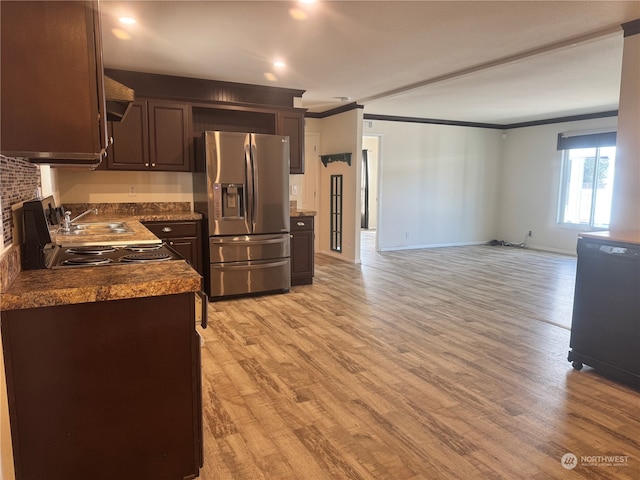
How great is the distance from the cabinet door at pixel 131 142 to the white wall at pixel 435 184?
3.94 m

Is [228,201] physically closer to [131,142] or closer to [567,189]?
[131,142]

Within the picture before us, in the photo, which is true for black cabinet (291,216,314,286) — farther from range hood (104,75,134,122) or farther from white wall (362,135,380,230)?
white wall (362,135,380,230)

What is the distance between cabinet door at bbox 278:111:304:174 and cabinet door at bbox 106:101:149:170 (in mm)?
1511

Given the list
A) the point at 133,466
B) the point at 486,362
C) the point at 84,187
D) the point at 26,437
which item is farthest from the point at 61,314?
the point at 84,187

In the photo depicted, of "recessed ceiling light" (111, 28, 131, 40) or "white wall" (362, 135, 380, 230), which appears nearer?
"recessed ceiling light" (111, 28, 131, 40)

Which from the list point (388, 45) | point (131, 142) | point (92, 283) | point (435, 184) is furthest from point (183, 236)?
point (435, 184)

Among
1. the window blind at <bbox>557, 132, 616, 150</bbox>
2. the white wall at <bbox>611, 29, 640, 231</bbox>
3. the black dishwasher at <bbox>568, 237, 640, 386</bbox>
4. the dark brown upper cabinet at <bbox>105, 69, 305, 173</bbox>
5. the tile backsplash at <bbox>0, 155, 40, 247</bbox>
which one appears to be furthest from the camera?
the window blind at <bbox>557, 132, 616, 150</bbox>

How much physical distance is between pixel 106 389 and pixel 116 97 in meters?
1.31

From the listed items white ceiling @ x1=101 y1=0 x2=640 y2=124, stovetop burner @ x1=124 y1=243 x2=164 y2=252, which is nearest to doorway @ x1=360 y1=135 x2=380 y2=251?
white ceiling @ x1=101 y1=0 x2=640 y2=124

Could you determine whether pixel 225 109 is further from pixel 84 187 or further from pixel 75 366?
pixel 75 366

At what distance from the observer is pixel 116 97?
6.69 feet

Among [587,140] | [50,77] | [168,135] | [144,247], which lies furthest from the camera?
[587,140]

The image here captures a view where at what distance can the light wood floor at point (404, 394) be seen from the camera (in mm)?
1949

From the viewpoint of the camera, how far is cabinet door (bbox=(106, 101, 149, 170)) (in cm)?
443
